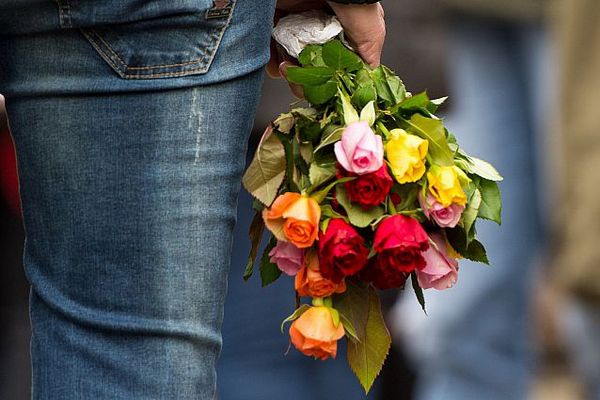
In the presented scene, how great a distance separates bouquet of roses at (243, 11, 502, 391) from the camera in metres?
2.09

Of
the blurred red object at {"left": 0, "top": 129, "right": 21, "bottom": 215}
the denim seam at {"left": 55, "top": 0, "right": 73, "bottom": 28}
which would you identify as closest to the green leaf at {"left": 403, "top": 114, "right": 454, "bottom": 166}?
the denim seam at {"left": 55, "top": 0, "right": 73, "bottom": 28}

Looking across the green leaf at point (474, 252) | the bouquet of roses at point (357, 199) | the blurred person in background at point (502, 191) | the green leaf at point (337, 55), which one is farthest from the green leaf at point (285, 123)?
the blurred person in background at point (502, 191)

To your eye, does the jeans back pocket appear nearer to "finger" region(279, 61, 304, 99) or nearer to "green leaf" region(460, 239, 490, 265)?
"finger" region(279, 61, 304, 99)

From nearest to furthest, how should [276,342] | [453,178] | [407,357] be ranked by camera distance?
[453,178], [276,342], [407,357]

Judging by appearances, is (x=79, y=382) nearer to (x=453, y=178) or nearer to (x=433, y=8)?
(x=453, y=178)

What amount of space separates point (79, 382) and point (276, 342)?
1.43 meters

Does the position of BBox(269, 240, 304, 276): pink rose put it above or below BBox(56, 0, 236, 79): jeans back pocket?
below

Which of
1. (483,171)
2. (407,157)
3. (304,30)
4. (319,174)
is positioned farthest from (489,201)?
(304,30)

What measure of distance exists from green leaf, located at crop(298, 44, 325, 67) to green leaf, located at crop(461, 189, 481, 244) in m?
0.31

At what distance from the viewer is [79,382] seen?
2.01 metres

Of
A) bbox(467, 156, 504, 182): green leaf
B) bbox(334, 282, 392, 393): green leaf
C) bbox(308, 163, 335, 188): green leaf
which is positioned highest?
bbox(308, 163, 335, 188): green leaf

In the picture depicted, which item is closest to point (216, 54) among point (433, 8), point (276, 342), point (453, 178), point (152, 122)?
point (152, 122)

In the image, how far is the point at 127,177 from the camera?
1.98 m

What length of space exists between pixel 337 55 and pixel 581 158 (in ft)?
5.91
